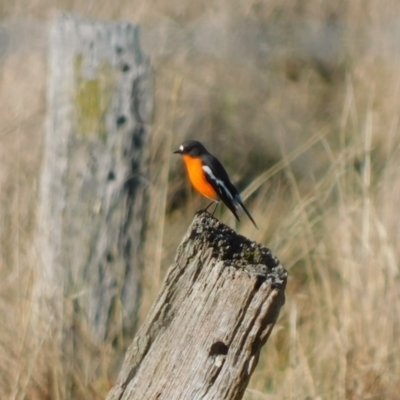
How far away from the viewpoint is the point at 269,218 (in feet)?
16.9

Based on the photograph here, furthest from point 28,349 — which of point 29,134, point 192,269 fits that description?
point 29,134

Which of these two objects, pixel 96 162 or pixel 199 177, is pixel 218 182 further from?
pixel 96 162

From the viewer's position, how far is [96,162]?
3.94 meters

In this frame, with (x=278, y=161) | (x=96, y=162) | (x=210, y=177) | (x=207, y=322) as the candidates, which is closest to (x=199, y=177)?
(x=210, y=177)

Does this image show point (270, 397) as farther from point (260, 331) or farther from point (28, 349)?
point (260, 331)

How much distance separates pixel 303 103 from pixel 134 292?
385 cm

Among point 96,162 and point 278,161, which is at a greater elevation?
point 278,161

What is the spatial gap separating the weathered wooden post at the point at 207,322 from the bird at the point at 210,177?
1303 millimetres

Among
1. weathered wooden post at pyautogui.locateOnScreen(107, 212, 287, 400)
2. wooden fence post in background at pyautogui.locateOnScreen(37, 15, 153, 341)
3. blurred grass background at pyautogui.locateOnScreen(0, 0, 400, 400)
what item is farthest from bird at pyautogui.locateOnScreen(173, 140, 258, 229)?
weathered wooden post at pyautogui.locateOnScreen(107, 212, 287, 400)

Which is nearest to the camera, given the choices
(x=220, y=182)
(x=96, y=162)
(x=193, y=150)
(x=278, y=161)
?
(x=220, y=182)

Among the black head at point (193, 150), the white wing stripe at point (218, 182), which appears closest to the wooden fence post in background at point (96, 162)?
the black head at point (193, 150)

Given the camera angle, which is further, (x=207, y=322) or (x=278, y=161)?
(x=278, y=161)

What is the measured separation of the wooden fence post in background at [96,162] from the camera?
12.7ft

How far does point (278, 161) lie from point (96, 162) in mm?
3132
